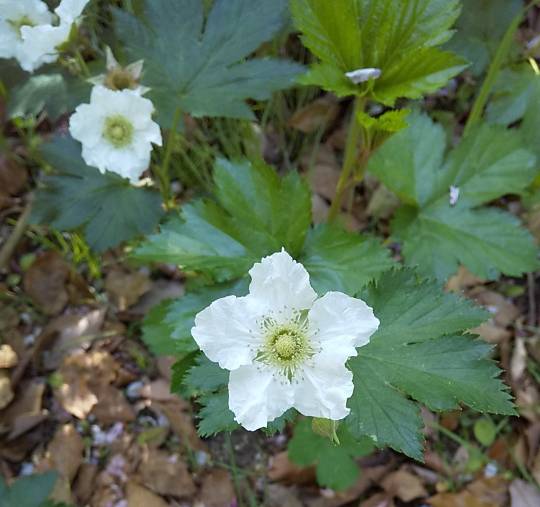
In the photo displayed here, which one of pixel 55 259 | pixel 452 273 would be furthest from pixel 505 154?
pixel 55 259

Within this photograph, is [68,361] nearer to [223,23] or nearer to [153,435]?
[153,435]

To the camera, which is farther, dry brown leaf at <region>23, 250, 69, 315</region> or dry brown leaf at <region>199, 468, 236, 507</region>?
dry brown leaf at <region>23, 250, 69, 315</region>

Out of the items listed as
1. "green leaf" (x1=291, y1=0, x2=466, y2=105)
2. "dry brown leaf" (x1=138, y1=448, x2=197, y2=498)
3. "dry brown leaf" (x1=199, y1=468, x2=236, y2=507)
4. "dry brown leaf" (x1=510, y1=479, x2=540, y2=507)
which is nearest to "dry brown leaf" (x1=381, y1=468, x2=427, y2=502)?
"dry brown leaf" (x1=510, y1=479, x2=540, y2=507)

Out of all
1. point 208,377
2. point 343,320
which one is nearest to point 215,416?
point 208,377

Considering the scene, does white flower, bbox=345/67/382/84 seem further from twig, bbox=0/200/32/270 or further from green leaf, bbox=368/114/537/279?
twig, bbox=0/200/32/270

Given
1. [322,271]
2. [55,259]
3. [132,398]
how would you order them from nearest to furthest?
[322,271]
[132,398]
[55,259]

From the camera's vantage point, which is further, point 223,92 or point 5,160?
point 5,160

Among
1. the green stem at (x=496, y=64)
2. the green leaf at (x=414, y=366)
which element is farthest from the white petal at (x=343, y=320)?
the green stem at (x=496, y=64)
